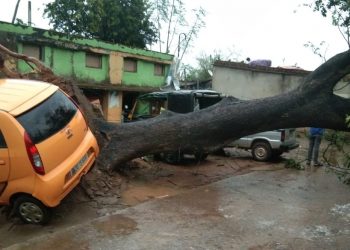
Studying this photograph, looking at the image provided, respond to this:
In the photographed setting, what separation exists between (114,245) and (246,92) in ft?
60.4

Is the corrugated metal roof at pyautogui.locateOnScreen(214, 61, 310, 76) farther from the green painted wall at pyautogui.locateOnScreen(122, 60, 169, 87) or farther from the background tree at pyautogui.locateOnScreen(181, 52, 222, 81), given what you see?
the background tree at pyautogui.locateOnScreen(181, 52, 222, 81)

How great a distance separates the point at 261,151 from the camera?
12812 mm

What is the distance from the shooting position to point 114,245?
216 inches

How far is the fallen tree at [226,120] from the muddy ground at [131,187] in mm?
703

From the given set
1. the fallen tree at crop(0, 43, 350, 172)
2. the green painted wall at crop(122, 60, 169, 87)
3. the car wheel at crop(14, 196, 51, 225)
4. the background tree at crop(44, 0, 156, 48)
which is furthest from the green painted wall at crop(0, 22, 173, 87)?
the car wheel at crop(14, 196, 51, 225)

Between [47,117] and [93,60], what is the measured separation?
→ 19.3 metres

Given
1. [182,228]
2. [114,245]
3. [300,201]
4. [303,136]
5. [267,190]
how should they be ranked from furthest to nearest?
[303,136] < [267,190] < [300,201] < [182,228] < [114,245]

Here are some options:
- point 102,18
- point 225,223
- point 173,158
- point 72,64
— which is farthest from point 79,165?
point 102,18

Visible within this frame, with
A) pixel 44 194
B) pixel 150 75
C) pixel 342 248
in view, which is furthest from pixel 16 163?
pixel 150 75

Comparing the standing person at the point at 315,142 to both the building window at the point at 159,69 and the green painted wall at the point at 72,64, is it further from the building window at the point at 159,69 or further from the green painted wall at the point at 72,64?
the building window at the point at 159,69

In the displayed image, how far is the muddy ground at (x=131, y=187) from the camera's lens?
6312mm

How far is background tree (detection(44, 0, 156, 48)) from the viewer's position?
29.0 metres

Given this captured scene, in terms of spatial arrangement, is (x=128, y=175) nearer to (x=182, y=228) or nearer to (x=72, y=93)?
(x=72, y=93)

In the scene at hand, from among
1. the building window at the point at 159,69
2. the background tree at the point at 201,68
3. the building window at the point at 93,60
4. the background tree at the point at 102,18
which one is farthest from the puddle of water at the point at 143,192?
the background tree at the point at 201,68
